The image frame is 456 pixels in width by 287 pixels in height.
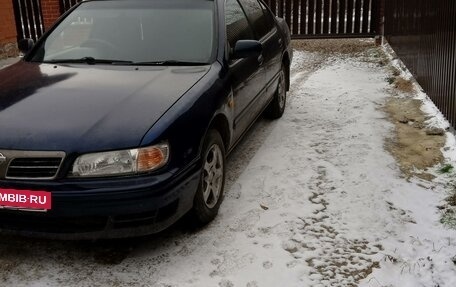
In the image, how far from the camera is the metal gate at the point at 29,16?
37.7 ft

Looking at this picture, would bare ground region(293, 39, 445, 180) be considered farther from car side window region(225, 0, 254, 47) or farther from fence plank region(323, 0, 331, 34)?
fence plank region(323, 0, 331, 34)

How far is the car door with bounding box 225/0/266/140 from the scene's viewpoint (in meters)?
4.44

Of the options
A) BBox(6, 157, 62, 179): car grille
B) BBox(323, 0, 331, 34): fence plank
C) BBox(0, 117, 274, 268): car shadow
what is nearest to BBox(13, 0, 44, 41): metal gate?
BBox(323, 0, 331, 34): fence plank

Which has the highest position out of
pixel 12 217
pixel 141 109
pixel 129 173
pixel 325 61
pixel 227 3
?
pixel 227 3

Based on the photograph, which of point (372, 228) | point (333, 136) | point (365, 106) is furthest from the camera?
point (365, 106)

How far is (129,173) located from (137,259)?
0.68 m

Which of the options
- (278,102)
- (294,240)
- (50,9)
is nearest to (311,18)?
(278,102)

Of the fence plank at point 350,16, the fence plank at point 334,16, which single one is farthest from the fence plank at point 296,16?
the fence plank at point 350,16

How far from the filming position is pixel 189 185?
11.0 feet

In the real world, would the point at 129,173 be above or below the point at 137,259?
above

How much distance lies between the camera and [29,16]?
11.5m

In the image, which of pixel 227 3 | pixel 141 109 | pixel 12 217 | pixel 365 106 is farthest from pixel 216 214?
pixel 365 106

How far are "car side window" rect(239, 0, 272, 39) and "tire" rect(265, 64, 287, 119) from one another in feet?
2.11

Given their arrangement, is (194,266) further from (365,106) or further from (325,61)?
(325,61)
